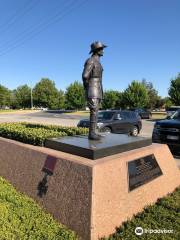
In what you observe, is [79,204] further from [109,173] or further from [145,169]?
[145,169]

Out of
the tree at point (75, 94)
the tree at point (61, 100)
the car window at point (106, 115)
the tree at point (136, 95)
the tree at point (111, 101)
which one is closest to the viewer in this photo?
the car window at point (106, 115)

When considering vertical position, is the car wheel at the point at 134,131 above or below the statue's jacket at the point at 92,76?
below

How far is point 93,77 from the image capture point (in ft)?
17.0

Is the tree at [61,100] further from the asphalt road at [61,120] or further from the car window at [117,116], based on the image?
the car window at [117,116]

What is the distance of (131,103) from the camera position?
53.1 m

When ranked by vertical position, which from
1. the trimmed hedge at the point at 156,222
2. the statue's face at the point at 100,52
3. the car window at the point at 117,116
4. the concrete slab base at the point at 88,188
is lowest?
the trimmed hedge at the point at 156,222

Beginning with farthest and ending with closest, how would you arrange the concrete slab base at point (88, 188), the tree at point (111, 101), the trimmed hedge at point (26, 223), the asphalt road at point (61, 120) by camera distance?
1. the tree at point (111, 101)
2. the asphalt road at point (61, 120)
3. the concrete slab base at point (88, 188)
4. the trimmed hedge at point (26, 223)

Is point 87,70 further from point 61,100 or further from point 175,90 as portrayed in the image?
point 61,100

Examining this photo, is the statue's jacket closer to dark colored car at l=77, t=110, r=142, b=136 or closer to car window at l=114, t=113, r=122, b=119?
dark colored car at l=77, t=110, r=142, b=136

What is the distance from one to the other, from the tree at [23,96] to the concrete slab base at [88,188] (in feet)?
290

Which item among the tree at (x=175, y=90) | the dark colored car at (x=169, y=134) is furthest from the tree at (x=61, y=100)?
the dark colored car at (x=169, y=134)

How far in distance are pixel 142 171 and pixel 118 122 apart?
955cm

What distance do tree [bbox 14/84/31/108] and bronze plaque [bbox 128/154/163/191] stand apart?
291 ft

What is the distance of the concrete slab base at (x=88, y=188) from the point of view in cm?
370
